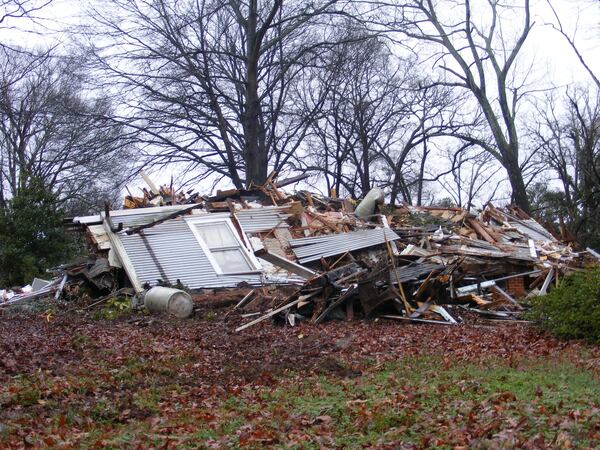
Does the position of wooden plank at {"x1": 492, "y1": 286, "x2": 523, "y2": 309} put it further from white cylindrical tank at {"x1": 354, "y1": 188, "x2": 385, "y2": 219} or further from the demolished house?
white cylindrical tank at {"x1": 354, "y1": 188, "x2": 385, "y2": 219}

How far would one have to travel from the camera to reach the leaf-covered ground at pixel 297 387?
6648 mm

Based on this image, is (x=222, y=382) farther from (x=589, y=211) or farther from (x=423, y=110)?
(x=423, y=110)

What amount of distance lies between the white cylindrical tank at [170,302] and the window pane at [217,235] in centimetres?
312

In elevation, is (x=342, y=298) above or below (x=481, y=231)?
above

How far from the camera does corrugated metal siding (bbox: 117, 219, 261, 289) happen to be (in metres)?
18.0

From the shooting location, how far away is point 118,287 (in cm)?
1858

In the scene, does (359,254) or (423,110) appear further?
(423,110)

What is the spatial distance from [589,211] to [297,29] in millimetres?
14713

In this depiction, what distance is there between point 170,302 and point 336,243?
470 cm

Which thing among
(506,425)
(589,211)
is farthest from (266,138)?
(506,425)

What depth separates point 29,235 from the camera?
29.5 m

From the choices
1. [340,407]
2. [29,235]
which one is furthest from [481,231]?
[29,235]

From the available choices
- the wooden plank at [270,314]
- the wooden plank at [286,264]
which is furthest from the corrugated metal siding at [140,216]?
the wooden plank at [270,314]

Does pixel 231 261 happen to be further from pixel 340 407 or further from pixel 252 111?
pixel 252 111
